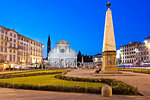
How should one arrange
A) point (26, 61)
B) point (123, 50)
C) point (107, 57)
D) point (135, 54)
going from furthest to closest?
point (123, 50) < point (135, 54) < point (26, 61) < point (107, 57)

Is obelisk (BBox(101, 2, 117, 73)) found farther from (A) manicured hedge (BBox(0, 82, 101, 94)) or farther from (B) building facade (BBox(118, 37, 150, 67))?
(B) building facade (BBox(118, 37, 150, 67))

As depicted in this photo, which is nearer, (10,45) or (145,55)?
(10,45)

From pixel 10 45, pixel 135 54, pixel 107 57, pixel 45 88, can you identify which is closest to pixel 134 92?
pixel 45 88

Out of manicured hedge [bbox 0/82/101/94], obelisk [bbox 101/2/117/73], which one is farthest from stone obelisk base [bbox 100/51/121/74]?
manicured hedge [bbox 0/82/101/94]

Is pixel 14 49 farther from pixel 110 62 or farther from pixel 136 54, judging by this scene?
pixel 136 54

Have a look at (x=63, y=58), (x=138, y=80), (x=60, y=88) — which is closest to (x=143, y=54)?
(x=63, y=58)

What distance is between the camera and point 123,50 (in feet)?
349

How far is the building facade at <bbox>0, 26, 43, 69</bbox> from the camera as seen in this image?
186 ft

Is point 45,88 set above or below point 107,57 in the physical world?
below

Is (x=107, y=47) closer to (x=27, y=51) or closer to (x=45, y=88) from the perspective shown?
(x=45, y=88)

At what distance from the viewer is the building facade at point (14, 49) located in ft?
186

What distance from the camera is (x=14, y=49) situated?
64.6 metres

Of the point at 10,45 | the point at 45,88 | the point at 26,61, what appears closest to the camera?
the point at 45,88

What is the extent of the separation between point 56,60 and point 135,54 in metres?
49.8
